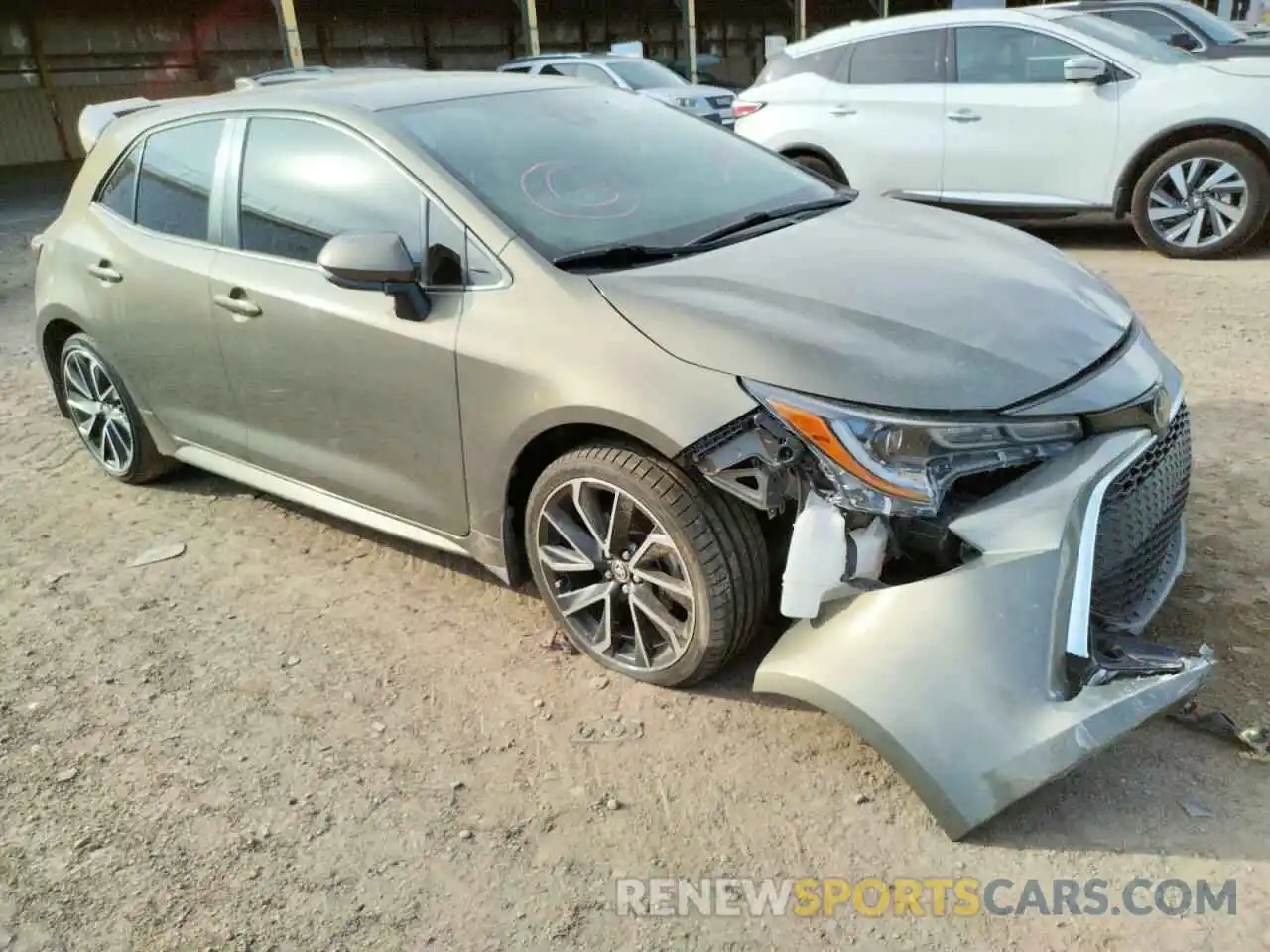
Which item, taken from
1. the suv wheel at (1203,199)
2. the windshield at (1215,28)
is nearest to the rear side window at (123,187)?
the suv wheel at (1203,199)

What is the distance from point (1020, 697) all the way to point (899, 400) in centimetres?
71

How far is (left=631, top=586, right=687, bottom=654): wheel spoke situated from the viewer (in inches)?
110

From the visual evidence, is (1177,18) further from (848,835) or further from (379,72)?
(848,835)

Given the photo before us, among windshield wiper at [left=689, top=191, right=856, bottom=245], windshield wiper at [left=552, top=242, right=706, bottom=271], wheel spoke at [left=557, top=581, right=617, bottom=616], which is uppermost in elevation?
windshield wiper at [left=689, top=191, right=856, bottom=245]

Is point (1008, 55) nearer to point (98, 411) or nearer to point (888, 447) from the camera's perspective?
point (888, 447)

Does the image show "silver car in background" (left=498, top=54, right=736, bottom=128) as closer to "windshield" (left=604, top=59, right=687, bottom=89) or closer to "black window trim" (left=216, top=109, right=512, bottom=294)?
"windshield" (left=604, top=59, right=687, bottom=89)

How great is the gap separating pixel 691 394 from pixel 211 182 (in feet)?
7.20

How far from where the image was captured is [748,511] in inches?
104

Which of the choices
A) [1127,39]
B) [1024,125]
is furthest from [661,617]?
[1127,39]

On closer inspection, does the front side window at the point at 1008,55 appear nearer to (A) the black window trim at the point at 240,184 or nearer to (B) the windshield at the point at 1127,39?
(B) the windshield at the point at 1127,39

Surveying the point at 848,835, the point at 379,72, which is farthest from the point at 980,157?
the point at 848,835

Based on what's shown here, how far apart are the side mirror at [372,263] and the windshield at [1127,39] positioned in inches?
241

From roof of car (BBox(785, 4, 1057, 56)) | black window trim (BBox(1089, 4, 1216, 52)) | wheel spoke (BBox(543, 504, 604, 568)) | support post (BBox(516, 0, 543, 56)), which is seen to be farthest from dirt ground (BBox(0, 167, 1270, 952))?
support post (BBox(516, 0, 543, 56))

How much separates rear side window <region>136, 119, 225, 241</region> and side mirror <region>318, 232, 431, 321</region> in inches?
42.8
